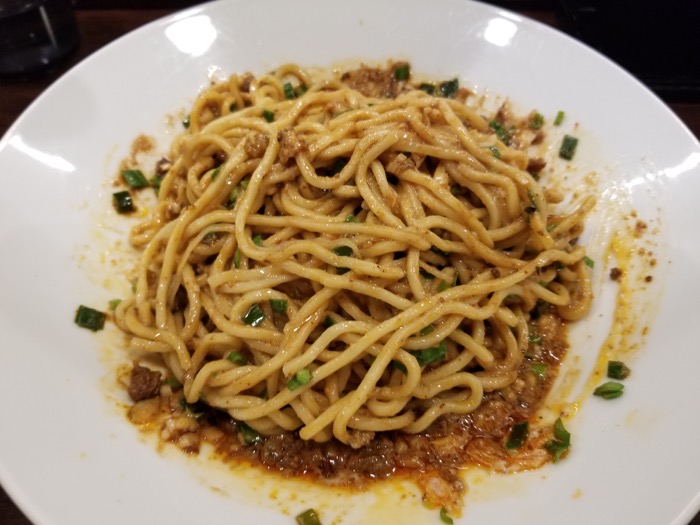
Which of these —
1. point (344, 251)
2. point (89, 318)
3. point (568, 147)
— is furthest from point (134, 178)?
point (568, 147)

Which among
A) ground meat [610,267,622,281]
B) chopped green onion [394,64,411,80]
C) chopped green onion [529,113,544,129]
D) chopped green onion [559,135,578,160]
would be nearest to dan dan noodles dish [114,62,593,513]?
ground meat [610,267,622,281]

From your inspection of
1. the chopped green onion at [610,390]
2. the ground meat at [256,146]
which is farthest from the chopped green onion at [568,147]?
the ground meat at [256,146]

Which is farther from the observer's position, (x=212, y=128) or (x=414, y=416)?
(x=212, y=128)

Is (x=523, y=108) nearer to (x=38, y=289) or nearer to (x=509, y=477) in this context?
(x=509, y=477)

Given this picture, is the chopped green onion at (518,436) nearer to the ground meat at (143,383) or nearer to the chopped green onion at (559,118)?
the ground meat at (143,383)

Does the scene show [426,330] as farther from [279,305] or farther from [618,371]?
[618,371]

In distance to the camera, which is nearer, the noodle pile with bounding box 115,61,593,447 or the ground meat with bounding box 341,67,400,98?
the noodle pile with bounding box 115,61,593,447

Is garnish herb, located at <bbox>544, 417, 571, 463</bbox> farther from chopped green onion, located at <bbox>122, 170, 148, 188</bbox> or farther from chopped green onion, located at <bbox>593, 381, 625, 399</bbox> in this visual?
chopped green onion, located at <bbox>122, 170, 148, 188</bbox>

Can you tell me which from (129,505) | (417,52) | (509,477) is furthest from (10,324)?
(417,52)
